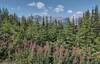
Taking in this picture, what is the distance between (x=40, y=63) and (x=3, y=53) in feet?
7.07

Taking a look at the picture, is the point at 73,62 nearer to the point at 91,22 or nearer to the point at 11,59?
the point at 11,59

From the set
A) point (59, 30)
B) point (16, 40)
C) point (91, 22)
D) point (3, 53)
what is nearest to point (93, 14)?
point (91, 22)

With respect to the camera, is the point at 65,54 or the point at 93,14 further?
the point at 93,14

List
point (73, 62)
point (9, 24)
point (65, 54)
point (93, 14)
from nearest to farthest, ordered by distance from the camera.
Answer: point (73, 62)
point (65, 54)
point (93, 14)
point (9, 24)

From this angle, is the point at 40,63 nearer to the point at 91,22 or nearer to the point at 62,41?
the point at 62,41

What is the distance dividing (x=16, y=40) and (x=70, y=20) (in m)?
2.48

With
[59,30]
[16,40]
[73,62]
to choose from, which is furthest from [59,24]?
[73,62]

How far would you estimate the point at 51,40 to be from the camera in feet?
34.8

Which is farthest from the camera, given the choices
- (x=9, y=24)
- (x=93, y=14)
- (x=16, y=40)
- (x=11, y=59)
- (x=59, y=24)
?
(x=9, y=24)

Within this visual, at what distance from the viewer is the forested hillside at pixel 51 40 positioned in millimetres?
6941

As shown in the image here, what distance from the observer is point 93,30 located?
991cm

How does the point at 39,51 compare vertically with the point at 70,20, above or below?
below

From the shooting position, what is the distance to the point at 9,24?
12773 mm

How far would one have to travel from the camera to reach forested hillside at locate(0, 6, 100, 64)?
6941 millimetres
